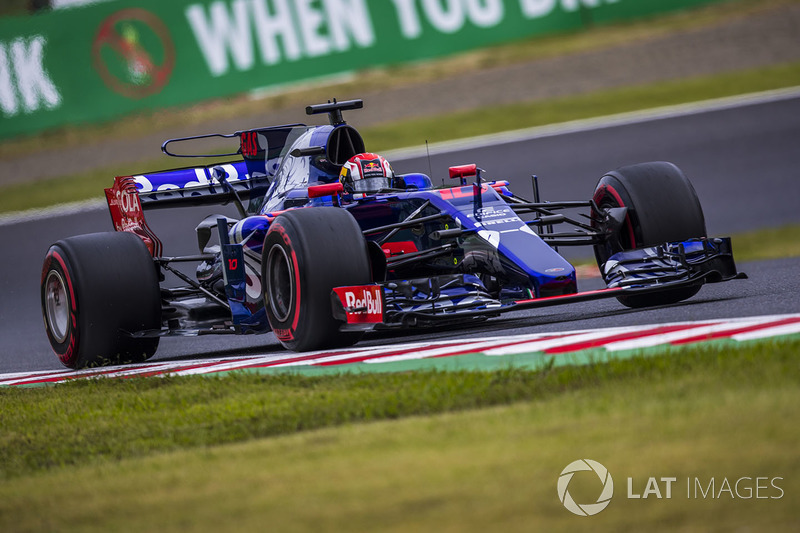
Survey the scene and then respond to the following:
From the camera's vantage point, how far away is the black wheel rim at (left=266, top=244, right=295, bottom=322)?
9204mm

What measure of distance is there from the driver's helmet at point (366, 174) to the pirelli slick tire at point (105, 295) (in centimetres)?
171

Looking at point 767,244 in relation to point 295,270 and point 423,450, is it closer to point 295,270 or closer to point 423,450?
point 295,270

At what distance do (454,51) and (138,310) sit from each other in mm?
16442

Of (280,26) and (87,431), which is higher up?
(280,26)

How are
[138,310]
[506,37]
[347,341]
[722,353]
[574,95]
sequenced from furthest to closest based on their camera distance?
[506,37] → [574,95] → [138,310] → [347,341] → [722,353]

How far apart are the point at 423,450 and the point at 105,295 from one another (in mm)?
5488

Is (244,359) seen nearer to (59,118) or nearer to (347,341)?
(347,341)

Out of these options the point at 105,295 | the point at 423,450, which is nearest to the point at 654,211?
the point at 105,295

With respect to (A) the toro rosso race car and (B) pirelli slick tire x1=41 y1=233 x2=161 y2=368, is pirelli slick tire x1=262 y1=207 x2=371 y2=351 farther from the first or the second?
(B) pirelli slick tire x1=41 y1=233 x2=161 y2=368

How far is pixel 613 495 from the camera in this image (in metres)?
4.23

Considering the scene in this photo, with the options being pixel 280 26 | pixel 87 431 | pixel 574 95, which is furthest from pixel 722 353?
pixel 280 26

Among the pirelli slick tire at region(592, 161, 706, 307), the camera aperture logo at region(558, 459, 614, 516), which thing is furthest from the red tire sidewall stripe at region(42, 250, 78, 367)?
the camera aperture logo at region(558, 459, 614, 516)

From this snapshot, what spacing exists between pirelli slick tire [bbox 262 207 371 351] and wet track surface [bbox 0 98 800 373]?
133 cm

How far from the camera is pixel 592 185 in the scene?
17719mm
